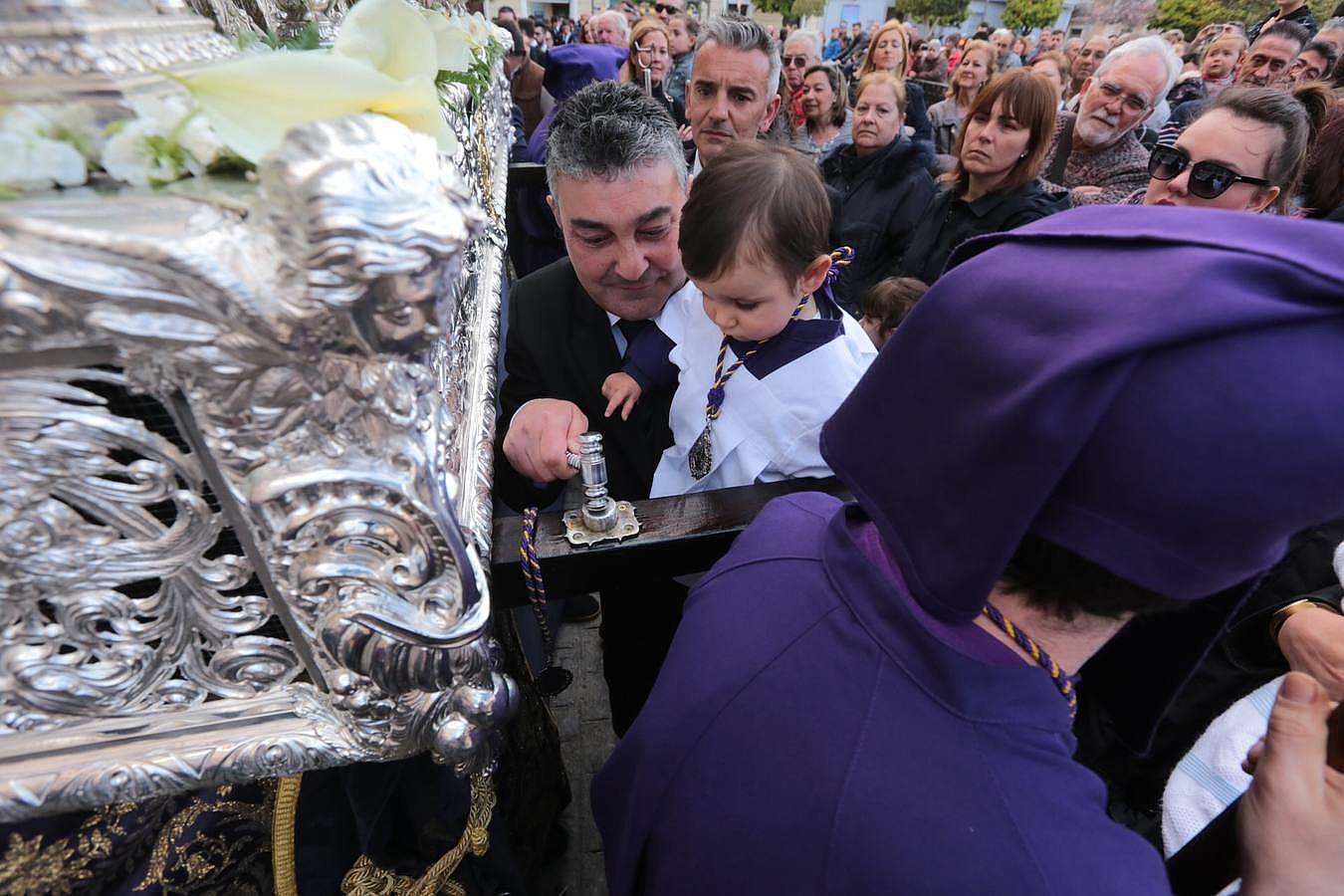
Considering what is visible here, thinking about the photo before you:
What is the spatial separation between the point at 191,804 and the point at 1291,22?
7.28 meters

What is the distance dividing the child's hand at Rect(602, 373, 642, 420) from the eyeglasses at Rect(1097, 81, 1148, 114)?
325cm

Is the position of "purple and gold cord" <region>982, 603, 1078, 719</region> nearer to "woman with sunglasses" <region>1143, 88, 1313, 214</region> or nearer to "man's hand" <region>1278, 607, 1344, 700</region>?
"man's hand" <region>1278, 607, 1344, 700</region>

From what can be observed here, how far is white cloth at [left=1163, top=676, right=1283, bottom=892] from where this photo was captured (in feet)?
4.60

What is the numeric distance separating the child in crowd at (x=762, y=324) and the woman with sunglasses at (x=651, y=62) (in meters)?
3.97

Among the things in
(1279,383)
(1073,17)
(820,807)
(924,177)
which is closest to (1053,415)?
(1279,383)

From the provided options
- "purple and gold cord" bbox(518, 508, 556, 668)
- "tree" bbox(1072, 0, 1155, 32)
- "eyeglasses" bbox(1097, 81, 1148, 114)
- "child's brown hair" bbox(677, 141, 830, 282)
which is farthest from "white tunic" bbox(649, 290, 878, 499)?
"tree" bbox(1072, 0, 1155, 32)

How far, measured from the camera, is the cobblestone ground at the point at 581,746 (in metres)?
2.06

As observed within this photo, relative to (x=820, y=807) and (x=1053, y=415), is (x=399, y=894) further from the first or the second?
(x=1053, y=415)

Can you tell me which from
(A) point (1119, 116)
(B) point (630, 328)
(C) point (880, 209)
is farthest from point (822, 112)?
(B) point (630, 328)

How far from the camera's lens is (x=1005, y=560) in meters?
0.71

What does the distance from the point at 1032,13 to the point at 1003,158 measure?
116ft

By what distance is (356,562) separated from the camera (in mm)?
708

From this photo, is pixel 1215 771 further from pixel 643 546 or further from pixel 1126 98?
pixel 1126 98

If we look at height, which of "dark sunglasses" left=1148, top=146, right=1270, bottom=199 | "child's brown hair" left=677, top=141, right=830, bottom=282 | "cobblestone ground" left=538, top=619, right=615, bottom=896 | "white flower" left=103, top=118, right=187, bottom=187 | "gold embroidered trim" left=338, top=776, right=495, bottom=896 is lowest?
"cobblestone ground" left=538, top=619, right=615, bottom=896
